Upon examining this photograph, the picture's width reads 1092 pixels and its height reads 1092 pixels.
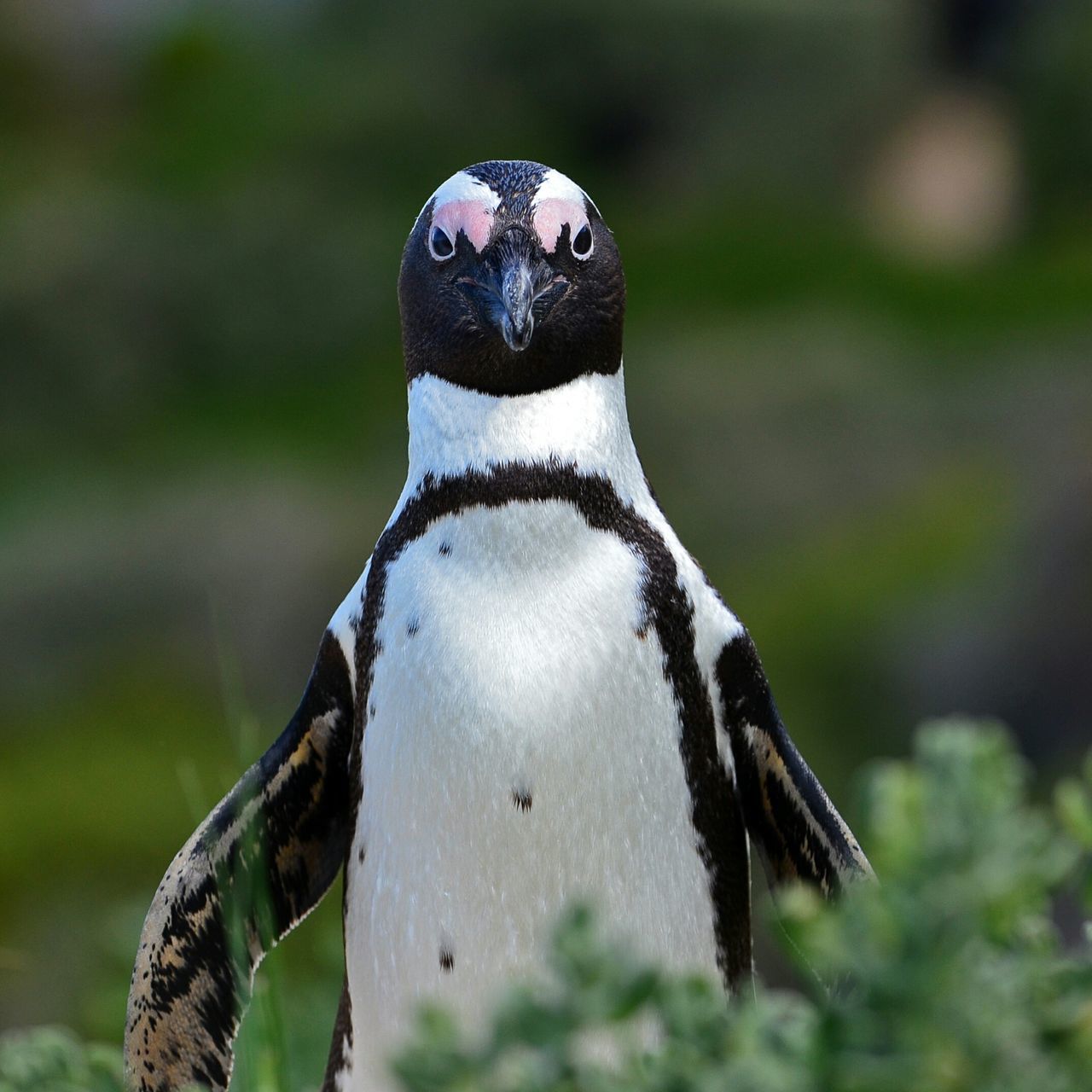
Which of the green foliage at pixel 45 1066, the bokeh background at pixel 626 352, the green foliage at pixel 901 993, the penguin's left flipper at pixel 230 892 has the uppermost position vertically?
the bokeh background at pixel 626 352

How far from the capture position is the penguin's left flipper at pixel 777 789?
3.21ft

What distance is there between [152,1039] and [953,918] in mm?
690

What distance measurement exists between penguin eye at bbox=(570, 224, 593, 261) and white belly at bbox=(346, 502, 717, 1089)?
156 mm

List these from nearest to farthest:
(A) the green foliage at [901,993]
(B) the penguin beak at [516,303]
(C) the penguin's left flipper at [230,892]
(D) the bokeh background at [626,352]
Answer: (A) the green foliage at [901,993] → (B) the penguin beak at [516,303] → (C) the penguin's left flipper at [230,892] → (D) the bokeh background at [626,352]

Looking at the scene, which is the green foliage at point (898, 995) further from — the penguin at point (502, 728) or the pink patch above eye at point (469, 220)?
the pink patch above eye at point (469, 220)

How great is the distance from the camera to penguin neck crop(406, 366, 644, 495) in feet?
3.10

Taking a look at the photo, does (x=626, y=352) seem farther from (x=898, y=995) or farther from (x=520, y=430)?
(x=898, y=995)

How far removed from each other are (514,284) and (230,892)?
0.42m

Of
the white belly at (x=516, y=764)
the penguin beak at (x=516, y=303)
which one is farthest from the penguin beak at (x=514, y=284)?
the white belly at (x=516, y=764)

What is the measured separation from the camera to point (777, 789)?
998 mm

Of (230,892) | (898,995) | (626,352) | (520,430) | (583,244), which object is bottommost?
(898,995)

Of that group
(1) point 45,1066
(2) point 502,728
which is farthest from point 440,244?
(1) point 45,1066

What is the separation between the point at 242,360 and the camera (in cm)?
627

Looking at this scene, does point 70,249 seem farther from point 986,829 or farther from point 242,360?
point 986,829
